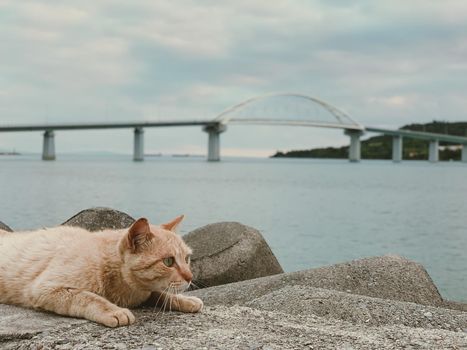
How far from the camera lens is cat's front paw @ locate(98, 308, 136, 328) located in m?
4.20

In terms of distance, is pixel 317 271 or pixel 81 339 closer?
pixel 81 339

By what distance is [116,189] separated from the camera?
2165 inches

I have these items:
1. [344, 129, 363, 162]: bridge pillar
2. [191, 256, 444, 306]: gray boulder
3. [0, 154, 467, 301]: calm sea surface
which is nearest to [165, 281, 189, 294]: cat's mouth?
[191, 256, 444, 306]: gray boulder

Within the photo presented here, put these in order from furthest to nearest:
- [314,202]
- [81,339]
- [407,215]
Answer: [314,202]
[407,215]
[81,339]

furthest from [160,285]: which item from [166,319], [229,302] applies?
[229,302]

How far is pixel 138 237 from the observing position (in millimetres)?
4199

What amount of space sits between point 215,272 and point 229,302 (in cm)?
196

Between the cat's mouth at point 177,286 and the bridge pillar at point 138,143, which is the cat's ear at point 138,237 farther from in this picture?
the bridge pillar at point 138,143

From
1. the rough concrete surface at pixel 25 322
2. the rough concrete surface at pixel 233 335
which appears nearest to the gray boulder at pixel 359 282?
the rough concrete surface at pixel 233 335

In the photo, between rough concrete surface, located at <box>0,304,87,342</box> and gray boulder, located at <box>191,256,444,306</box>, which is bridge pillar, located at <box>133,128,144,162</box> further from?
rough concrete surface, located at <box>0,304,87,342</box>

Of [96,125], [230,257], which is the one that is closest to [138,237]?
[230,257]

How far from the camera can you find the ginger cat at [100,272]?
4.20 m

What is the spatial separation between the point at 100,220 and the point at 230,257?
6.34 feet

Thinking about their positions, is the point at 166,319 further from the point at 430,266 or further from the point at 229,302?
the point at 430,266
